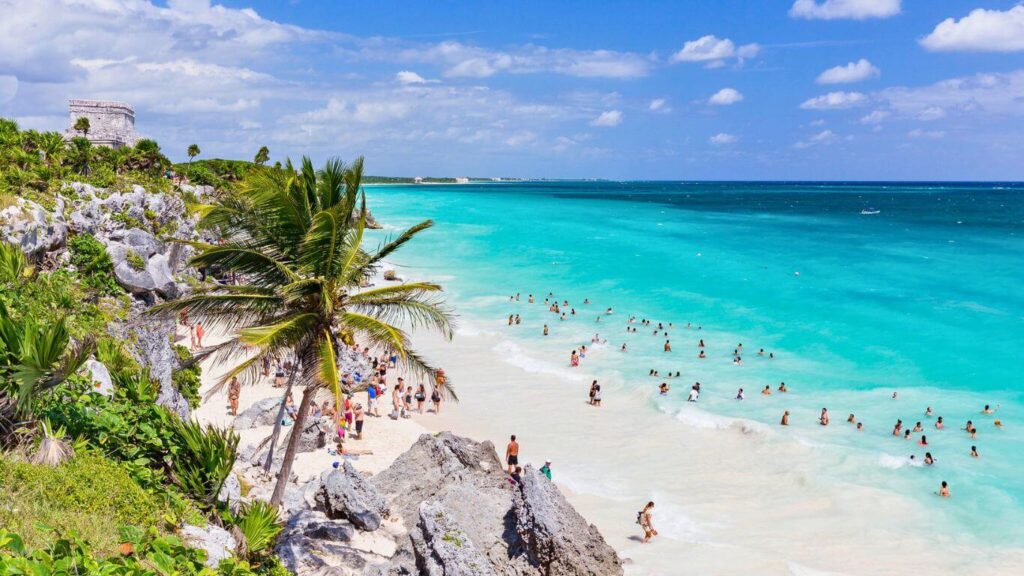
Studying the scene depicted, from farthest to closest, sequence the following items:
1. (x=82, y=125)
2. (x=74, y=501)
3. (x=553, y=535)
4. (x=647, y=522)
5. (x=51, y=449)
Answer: (x=82, y=125) → (x=647, y=522) → (x=553, y=535) → (x=51, y=449) → (x=74, y=501)

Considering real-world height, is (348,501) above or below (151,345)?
below

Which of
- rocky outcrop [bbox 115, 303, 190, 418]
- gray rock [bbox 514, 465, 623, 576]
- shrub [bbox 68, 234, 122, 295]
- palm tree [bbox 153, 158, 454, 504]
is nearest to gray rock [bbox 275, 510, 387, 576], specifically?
palm tree [bbox 153, 158, 454, 504]

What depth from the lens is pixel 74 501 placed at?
660 cm

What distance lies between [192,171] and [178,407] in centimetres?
3530

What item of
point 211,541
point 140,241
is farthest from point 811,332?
point 211,541

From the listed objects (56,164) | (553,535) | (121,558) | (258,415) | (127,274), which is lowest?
(258,415)

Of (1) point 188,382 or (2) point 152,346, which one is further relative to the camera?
(1) point 188,382

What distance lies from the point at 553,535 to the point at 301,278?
579 cm

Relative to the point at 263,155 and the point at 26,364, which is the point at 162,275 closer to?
the point at 26,364

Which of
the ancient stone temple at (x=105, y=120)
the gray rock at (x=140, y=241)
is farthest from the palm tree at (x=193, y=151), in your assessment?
the gray rock at (x=140, y=241)

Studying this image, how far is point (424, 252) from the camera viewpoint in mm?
66688

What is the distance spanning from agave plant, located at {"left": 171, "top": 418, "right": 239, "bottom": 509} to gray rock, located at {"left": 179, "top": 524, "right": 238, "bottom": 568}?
2.19 ft

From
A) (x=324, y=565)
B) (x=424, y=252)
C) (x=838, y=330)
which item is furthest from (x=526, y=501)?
(x=424, y=252)

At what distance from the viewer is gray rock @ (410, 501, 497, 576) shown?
31.6ft
